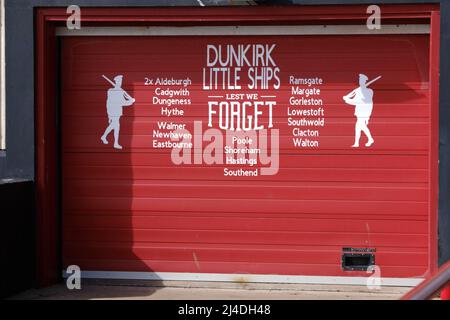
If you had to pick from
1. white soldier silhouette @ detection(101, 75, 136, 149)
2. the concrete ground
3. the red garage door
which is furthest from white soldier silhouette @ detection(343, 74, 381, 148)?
white soldier silhouette @ detection(101, 75, 136, 149)

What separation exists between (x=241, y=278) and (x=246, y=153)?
128 centimetres

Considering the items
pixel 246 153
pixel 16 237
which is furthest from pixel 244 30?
pixel 16 237

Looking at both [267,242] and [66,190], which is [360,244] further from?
[66,190]

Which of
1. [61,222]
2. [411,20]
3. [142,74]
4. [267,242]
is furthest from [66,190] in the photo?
[411,20]

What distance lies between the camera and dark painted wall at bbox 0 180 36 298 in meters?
7.99

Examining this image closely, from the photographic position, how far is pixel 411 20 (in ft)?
27.0

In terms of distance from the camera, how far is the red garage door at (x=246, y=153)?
8.42 m

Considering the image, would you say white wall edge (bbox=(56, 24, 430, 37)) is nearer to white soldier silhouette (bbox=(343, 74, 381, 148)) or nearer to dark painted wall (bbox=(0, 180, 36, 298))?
white soldier silhouette (bbox=(343, 74, 381, 148))

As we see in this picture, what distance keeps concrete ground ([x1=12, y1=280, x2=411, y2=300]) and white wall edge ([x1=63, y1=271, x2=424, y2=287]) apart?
4 cm

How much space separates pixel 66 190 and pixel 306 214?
2.53 m

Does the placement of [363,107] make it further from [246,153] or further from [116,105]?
[116,105]

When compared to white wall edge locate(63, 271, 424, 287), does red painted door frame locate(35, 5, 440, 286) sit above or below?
above

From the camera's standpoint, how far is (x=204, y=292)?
8.40 m

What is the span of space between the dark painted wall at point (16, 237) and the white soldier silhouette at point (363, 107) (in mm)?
3352
